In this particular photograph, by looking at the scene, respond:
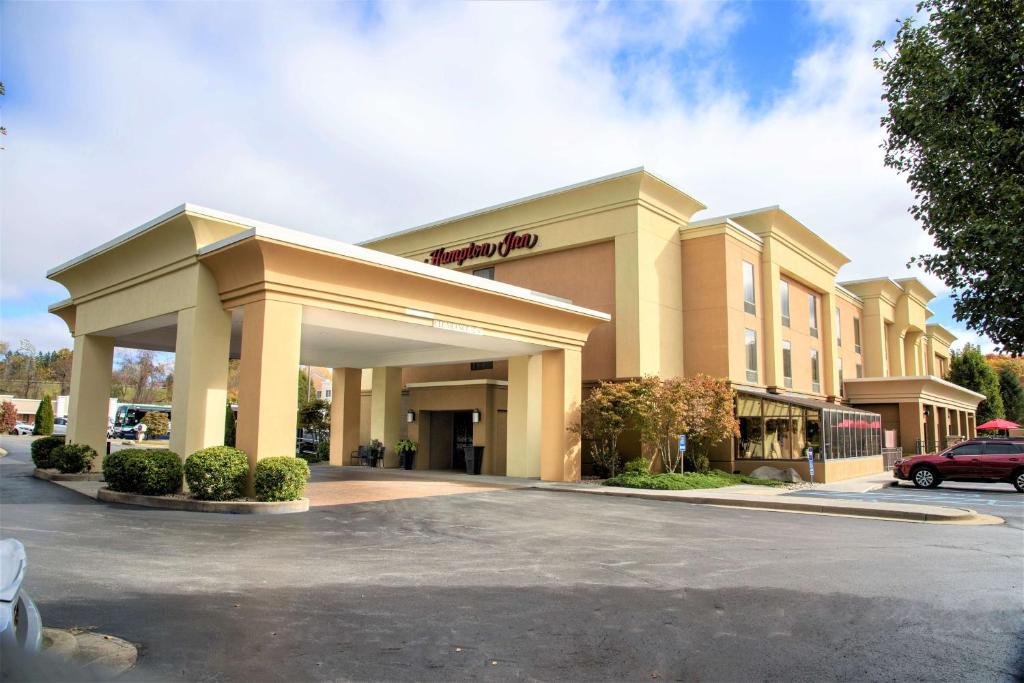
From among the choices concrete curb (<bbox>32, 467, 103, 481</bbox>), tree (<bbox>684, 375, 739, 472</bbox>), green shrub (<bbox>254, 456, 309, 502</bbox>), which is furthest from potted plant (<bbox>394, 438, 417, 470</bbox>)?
green shrub (<bbox>254, 456, 309, 502</bbox>)

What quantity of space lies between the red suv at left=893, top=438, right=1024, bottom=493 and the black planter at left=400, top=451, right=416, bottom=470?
1886 cm

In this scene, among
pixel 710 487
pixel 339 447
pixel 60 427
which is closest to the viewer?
pixel 710 487

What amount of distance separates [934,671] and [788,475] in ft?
69.7

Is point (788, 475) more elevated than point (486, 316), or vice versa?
point (486, 316)

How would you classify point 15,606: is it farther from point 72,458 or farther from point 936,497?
point 936,497

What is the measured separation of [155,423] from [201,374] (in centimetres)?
4114

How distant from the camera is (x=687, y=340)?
92.8ft

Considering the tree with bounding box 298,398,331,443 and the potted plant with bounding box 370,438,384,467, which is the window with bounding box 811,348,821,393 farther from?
the tree with bounding box 298,398,331,443

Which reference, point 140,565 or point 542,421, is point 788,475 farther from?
point 140,565

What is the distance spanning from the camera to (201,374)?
16422 millimetres

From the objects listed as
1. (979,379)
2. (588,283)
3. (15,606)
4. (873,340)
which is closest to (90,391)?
(588,283)

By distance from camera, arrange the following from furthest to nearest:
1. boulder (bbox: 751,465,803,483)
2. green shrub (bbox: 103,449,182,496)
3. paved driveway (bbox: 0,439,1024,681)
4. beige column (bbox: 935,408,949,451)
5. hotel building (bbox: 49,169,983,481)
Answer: beige column (bbox: 935,408,949,451) → boulder (bbox: 751,465,803,483) → hotel building (bbox: 49,169,983,481) → green shrub (bbox: 103,449,182,496) → paved driveway (bbox: 0,439,1024,681)

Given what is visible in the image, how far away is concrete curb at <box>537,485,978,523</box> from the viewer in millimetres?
15750

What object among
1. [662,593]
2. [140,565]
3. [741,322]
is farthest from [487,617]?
[741,322]
